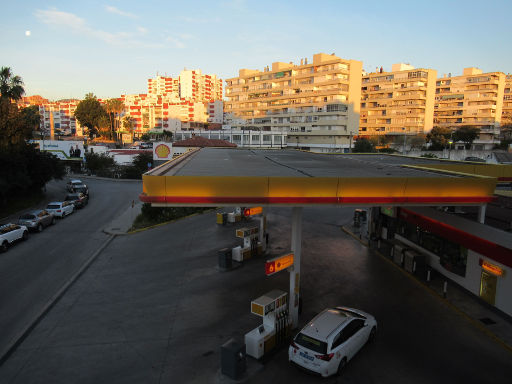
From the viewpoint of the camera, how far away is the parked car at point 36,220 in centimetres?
2470

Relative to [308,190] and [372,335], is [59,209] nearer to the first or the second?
[308,190]

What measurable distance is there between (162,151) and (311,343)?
40.8 meters

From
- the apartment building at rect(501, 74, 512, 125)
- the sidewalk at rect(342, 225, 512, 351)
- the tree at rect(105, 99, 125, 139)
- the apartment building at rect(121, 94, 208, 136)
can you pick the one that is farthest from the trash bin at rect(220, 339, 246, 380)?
the apartment building at rect(121, 94, 208, 136)

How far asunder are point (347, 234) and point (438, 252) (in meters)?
8.70

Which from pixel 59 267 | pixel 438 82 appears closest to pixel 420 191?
pixel 59 267

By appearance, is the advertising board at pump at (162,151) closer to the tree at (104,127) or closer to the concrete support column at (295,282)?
the concrete support column at (295,282)

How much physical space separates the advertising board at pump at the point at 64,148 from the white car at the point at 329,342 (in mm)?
58528

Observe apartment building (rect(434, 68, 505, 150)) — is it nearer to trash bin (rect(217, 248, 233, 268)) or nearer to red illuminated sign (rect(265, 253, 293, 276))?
trash bin (rect(217, 248, 233, 268))

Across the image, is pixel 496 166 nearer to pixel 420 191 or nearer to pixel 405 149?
Result: pixel 420 191

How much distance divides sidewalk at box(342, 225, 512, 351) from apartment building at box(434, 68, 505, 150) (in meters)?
104

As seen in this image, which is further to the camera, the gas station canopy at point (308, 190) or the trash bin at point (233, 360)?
the gas station canopy at point (308, 190)

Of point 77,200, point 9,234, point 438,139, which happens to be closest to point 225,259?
point 9,234

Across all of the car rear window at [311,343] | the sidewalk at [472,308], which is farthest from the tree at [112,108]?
the car rear window at [311,343]

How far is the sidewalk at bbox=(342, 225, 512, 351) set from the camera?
11.7 meters
